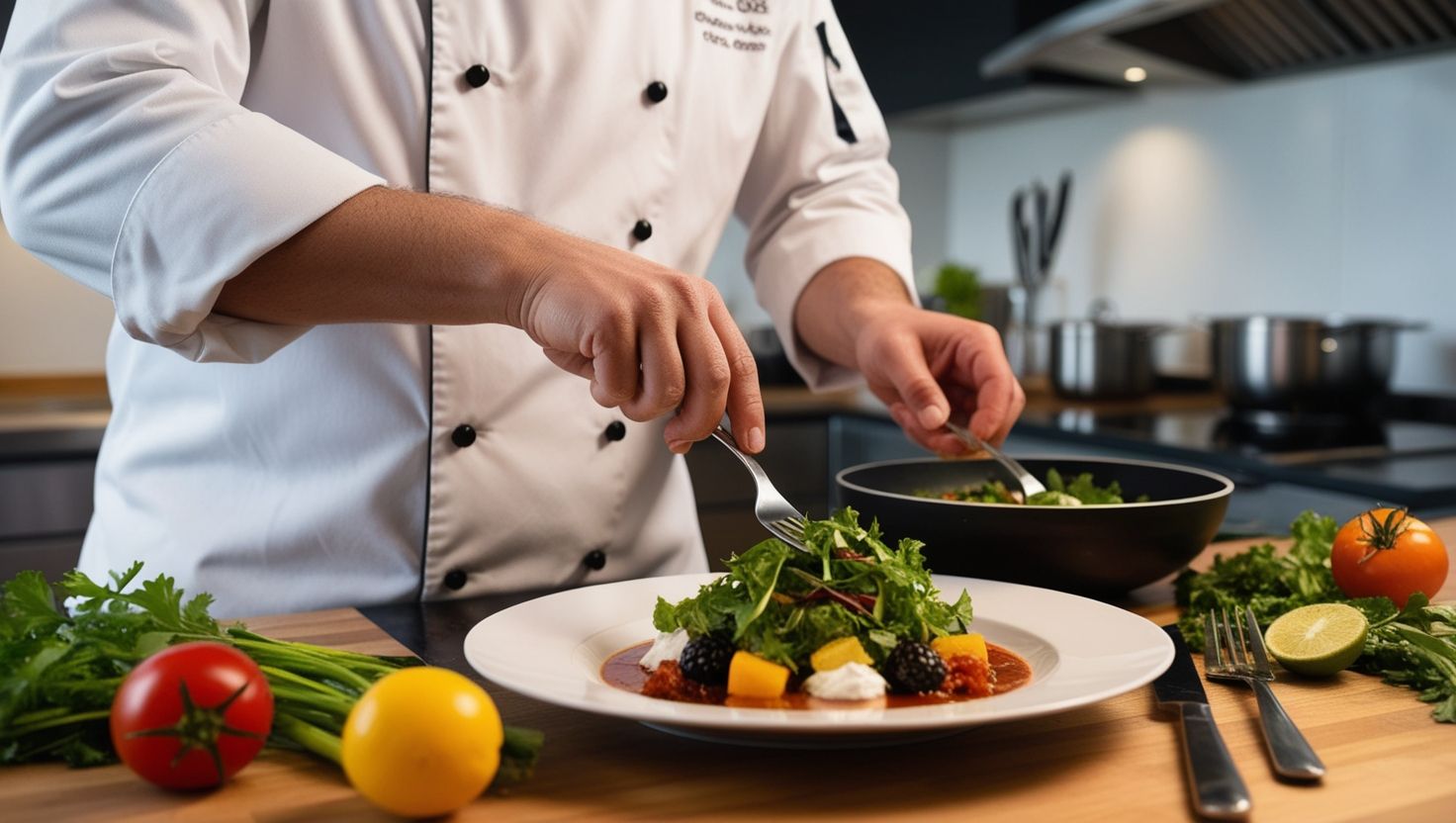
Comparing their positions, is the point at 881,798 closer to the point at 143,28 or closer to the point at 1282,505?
the point at 143,28

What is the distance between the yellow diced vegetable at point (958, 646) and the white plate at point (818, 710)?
38mm

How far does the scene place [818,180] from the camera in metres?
1.50

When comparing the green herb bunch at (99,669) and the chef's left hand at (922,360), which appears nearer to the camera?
the green herb bunch at (99,669)

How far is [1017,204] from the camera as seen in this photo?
353cm

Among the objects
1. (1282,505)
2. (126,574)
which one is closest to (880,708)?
(126,574)

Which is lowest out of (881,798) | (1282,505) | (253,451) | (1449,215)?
(1282,505)

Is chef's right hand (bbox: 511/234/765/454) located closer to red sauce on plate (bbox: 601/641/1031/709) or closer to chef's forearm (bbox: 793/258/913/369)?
red sauce on plate (bbox: 601/641/1031/709)

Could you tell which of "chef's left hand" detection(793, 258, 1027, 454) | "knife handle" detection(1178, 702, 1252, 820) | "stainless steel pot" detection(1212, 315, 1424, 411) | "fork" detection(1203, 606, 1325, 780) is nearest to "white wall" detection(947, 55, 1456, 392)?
"stainless steel pot" detection(1212, 315, 1424, 411)

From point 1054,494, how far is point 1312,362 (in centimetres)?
155

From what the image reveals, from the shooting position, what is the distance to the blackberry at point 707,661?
2.46 feet

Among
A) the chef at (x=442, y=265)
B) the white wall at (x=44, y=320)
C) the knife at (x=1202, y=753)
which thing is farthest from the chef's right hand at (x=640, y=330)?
the white wall at (x=44, y=320)

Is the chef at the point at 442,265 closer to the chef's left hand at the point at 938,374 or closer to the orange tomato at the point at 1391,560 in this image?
the chef's left hand at the point at 938,374

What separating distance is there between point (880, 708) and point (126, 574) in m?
0.43

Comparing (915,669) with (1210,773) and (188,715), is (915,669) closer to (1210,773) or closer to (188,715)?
(1210,773)
